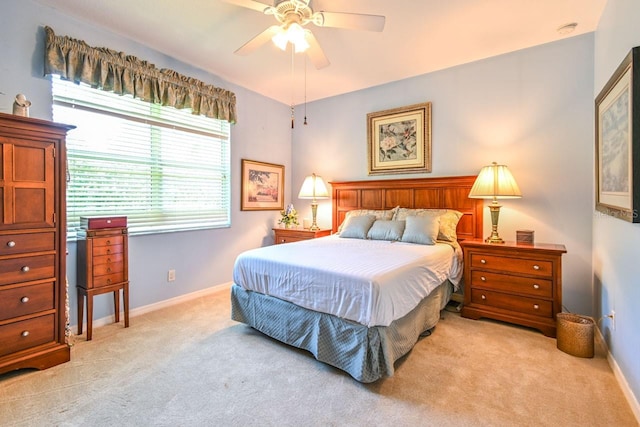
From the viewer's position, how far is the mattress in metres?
1.90

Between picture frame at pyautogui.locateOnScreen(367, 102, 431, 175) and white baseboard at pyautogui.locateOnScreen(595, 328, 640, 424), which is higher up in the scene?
picture frame at pyautogui.locateOnScreen(367, 102, 431, 175)

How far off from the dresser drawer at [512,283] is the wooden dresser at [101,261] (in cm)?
340

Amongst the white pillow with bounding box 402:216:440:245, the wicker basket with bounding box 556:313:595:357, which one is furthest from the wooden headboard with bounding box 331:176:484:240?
the wicker basket with bounding box 556:313:595:357

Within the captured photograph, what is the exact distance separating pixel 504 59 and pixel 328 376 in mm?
3674

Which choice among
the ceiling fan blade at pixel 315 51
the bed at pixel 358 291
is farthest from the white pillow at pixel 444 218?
the ceiling fan blade at pixel 315 51

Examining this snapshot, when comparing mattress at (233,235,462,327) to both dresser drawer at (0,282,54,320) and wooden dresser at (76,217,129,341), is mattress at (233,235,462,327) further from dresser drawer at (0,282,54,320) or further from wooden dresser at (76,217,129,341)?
dresser drawer at (0,282,54,320)

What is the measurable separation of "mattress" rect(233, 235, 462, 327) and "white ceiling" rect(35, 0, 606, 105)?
2072mm

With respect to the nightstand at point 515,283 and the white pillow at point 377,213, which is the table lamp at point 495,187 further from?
the white pillow at point 377,213

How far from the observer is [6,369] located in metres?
1.90

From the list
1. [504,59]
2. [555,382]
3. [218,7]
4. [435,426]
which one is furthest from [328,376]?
[504,59]

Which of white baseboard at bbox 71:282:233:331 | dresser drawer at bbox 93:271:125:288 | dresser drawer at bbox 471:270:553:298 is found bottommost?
white baseboard at bbox 71:282:233:331

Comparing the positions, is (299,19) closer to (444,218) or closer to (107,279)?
(444,218)

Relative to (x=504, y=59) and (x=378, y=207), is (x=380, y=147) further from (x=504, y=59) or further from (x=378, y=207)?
(x=504, y=59)

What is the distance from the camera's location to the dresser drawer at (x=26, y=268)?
1923 millimetres
